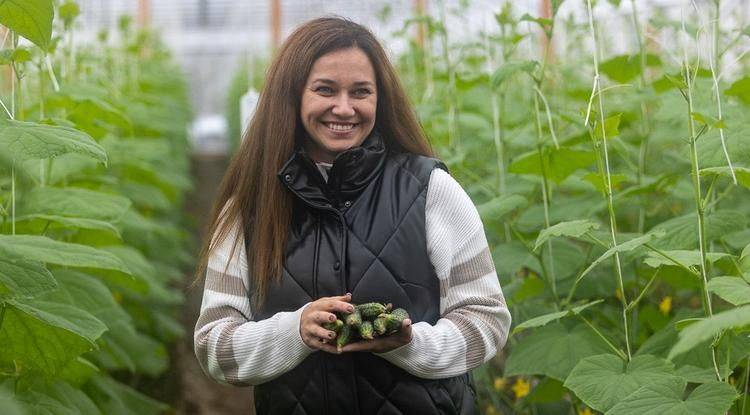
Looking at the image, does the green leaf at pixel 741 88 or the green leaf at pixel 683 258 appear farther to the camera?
the green leaf at pixel 741 88

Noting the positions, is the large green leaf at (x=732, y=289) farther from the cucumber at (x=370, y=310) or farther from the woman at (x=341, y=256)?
the cucumber at (x=370, y=310)

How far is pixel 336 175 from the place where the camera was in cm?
232

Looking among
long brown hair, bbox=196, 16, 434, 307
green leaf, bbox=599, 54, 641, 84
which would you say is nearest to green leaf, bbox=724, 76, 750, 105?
green leaf, bbox=599, 54, 641, 84

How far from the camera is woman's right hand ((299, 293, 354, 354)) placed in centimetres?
204

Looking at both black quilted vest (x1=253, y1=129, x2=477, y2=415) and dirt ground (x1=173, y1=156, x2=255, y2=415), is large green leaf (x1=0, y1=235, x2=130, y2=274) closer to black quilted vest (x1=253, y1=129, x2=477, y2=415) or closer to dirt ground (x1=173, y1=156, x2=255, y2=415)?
black quilted vest (x1=253, y1=129, x2=477, y2=415)

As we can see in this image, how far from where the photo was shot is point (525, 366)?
9.75ft

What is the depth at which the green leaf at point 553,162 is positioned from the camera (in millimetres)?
3164

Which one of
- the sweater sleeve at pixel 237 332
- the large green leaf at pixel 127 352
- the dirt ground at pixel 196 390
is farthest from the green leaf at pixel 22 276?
the dirt ground at pixel 196 390

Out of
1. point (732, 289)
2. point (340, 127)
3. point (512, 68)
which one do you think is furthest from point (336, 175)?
point (512, 68)

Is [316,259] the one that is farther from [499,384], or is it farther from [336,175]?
[499,384]

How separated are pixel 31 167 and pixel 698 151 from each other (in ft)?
6.29

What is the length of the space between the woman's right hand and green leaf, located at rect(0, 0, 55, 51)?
77cm

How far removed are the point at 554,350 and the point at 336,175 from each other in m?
0.94

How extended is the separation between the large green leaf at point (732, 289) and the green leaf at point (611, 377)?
0.30 m
